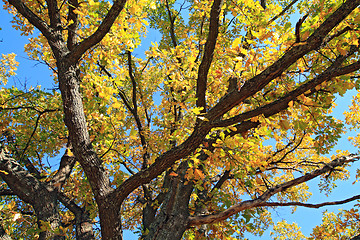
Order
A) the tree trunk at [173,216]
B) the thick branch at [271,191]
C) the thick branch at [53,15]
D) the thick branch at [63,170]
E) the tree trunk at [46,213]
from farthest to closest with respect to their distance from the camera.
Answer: the thick branch at [63,170]
the thick branch at [53,15]
the tree trunk at [46,213]
the tree trunk at [173,216]
the thick branch at [271,191]

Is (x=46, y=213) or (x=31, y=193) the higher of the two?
(x=31, y=193)

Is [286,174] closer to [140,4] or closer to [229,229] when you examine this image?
[229,229]

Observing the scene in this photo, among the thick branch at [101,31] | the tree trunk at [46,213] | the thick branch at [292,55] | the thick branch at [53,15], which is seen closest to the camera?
the thick branch at [292,55]

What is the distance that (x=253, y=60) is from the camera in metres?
2.65

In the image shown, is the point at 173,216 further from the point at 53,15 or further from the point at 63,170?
the point at 53,15

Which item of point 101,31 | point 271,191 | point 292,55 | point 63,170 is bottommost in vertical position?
point 271,191

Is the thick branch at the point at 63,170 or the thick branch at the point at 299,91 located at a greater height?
the thick branch at the point at 63,170

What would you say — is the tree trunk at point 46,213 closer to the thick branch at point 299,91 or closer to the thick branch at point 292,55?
the thick branch at point 299,91

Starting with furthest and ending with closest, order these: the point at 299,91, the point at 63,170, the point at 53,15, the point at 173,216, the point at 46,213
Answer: the point at 63,170 → the point at 53,15 → the point at 46,213 → the point at 173,216 → the point at 299,91

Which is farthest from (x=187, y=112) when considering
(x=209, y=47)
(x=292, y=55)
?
(x=292, y=55)

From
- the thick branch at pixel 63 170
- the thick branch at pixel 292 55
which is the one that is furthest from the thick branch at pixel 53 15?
the thick branch at pixel 292 55

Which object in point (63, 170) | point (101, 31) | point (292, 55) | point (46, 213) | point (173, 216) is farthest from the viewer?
point (63, 170)

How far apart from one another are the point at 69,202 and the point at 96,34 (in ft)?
16.6

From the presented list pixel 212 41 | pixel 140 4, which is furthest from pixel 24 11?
pixel 212 41
